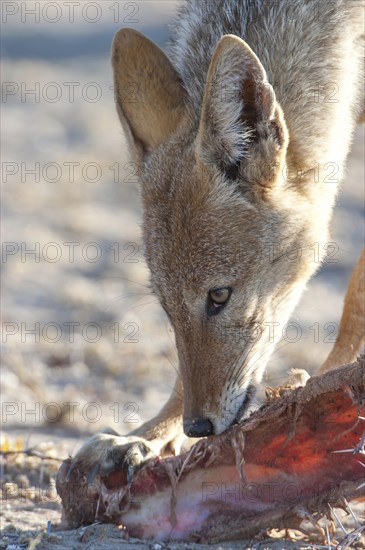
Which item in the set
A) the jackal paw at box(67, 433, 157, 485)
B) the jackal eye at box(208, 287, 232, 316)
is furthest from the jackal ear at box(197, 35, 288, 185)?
the jackal paw at box(67, 433, 157, 485)

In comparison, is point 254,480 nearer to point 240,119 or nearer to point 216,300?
point 216,300

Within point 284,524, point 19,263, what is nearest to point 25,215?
point 19,263

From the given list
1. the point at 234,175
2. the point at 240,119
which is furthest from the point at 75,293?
the point at 240,119

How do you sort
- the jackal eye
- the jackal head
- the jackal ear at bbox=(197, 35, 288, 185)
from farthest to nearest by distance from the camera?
1. the jackal eye
2. the jackal head
3. the jackal ear at bbox=(197, 35, 288, 185)

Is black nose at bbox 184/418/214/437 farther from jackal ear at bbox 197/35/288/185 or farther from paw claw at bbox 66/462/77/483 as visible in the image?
jackal ear at bbox 197/35/288/185

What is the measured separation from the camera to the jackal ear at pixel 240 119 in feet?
15.5

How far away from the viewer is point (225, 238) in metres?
5.13

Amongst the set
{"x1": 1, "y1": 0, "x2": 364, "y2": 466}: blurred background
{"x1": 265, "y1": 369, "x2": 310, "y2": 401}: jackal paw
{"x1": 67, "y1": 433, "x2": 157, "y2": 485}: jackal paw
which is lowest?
{"x1": 1, "y1": 0, "x2": 364, "y2": 466}: blurred background

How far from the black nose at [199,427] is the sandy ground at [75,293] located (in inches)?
24.8

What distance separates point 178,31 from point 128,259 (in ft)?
14.6

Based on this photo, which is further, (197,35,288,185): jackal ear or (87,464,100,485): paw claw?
(197,35,288,185): jackal ear

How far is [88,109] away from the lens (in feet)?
51.1

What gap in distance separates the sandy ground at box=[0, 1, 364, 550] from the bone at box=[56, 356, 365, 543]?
14 cm

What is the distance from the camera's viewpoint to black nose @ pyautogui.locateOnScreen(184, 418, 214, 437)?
15.8 feet
